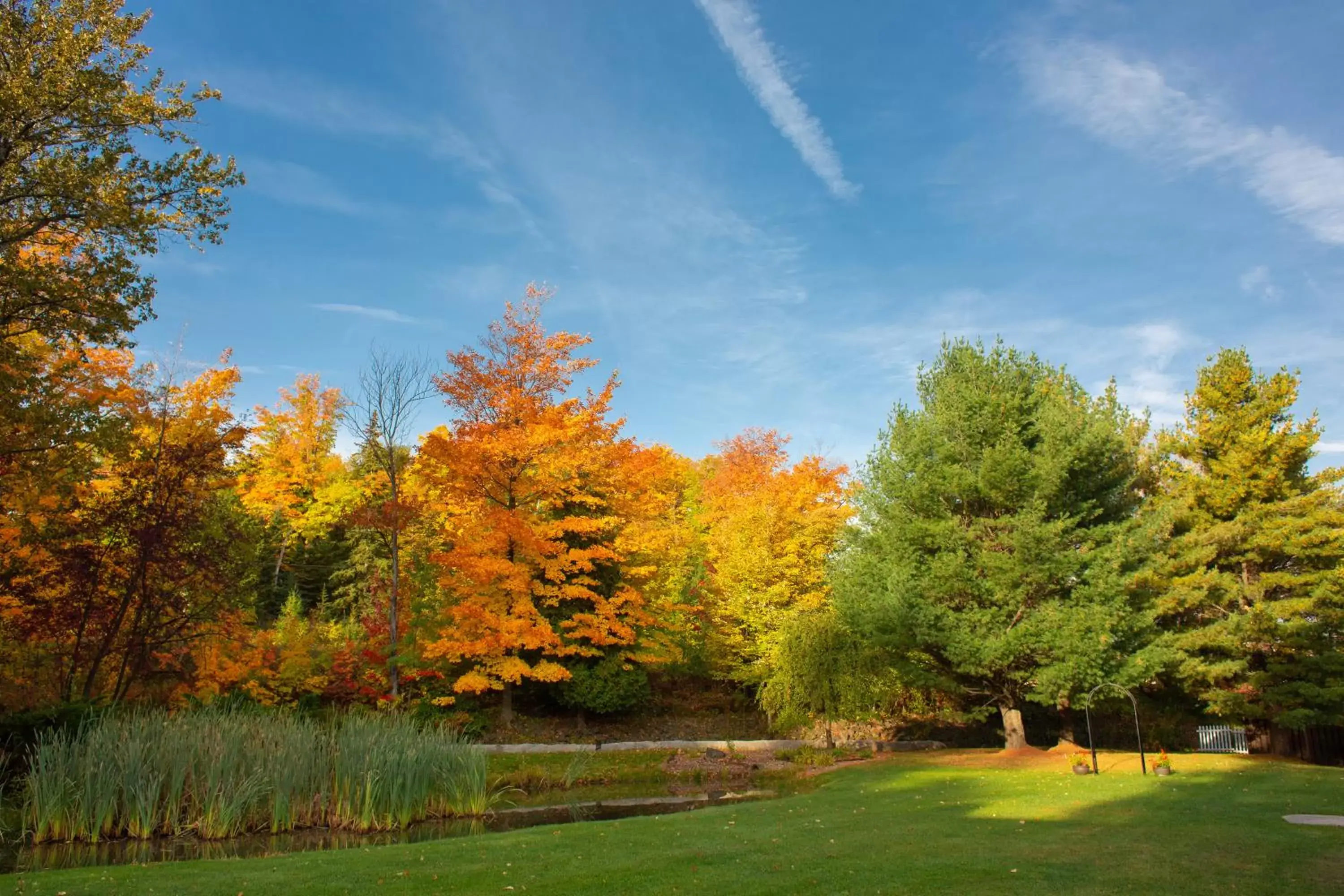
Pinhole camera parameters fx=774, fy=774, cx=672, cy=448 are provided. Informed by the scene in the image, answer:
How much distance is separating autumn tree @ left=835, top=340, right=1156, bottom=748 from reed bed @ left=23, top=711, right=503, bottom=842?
1138cm

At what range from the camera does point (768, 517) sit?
2688 cm

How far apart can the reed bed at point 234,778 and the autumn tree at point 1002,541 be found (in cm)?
1138

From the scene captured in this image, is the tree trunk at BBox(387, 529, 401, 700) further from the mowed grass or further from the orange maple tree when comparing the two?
the mowed grass

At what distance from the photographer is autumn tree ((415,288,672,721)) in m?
20.7

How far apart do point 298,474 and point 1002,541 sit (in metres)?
28.5

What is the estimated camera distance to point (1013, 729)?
63.6ft

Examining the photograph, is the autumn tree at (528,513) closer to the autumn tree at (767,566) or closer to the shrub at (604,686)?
the shrub at (604,686)

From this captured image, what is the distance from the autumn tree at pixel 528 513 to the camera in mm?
20703

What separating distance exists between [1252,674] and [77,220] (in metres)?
26.5

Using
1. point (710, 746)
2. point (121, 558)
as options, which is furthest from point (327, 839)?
point (710, 746)

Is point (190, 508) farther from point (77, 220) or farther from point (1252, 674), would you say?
point (1252, 674)

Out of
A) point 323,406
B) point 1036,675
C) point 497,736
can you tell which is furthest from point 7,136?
point 323,406

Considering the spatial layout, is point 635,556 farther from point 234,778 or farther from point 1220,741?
point 1220,741

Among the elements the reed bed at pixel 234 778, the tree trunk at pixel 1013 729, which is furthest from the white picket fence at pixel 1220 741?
the reed bed at pixel 234 778
